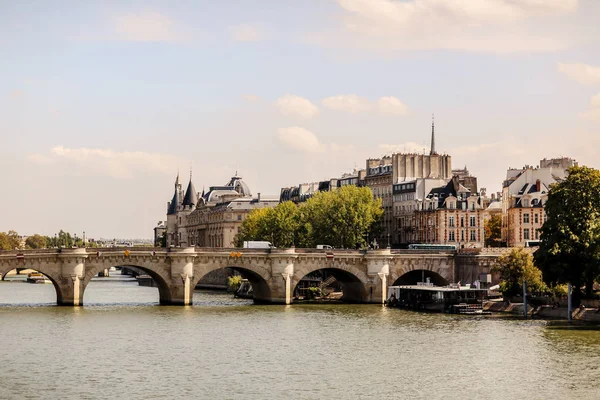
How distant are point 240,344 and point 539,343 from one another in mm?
18823

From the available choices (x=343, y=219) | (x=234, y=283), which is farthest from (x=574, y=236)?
(x=234, y=283)

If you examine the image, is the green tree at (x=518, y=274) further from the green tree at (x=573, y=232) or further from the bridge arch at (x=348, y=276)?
the bridge arch at (x=348, y=276)

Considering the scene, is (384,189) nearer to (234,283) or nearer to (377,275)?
(234,283)

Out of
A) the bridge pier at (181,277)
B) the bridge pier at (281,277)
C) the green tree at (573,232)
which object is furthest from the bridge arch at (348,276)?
the green tree at (573,232)

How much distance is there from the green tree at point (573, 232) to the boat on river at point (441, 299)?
9622mm

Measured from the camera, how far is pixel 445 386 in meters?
55.5

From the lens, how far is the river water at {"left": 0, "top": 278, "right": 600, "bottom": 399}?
54375mm

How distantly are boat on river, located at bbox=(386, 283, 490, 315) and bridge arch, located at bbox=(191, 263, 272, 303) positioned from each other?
11.7 metres

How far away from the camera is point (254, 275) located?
108m

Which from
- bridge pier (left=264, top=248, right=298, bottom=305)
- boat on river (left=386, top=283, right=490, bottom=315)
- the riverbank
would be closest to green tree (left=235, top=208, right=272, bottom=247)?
bridge pier (left=264, top=248, right=298, bottom=305)

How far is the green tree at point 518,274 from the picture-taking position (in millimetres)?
95000

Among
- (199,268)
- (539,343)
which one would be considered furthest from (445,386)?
(199,268)

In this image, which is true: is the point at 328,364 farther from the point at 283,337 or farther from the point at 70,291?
the point at 70,291

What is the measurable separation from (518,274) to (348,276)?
2017 centimetres
